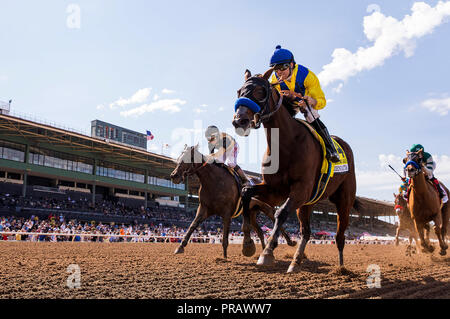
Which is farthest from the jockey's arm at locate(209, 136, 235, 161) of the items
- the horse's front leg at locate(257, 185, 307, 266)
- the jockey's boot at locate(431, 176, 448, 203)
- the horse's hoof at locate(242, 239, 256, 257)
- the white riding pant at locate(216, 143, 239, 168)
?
the jockey's boot at locate(431, 176, 448, 203)

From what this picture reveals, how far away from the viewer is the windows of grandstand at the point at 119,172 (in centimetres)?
4678

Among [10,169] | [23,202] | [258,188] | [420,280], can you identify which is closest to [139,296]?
[258,188]

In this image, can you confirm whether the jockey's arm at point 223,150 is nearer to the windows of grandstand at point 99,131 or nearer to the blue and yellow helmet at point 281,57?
the blue and yellow helmet at point 281,57

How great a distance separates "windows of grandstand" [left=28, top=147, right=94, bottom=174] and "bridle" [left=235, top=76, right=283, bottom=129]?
40.6 metres

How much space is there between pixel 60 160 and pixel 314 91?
42361 mm

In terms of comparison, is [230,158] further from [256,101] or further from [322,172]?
[256,101]

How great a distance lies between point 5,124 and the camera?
34.0 meters

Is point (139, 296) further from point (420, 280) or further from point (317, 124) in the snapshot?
point (420, 280)

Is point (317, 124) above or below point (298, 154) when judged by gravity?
above

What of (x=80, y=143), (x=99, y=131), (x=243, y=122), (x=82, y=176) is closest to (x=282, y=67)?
Result: (x=243, y=122)

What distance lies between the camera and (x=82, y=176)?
4394cm

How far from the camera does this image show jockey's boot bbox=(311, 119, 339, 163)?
5.62m
